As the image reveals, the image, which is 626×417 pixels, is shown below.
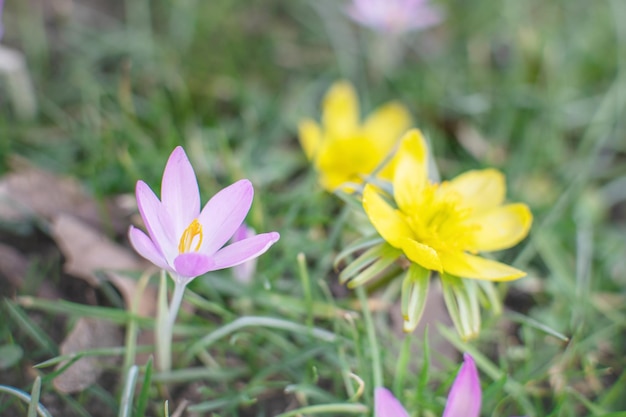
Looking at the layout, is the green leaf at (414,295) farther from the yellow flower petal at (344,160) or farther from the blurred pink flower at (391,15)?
the blurred pink flower at (391,15)

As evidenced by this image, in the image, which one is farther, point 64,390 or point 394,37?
point 394,37

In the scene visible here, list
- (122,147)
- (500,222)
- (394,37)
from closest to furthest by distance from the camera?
(500,222) → (122,147) → (394,37)

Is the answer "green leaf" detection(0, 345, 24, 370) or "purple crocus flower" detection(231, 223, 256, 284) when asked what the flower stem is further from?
"green leaf" detection(0, 345, 24, 370)

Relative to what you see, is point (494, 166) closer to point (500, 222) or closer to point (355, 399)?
point (500, 222)

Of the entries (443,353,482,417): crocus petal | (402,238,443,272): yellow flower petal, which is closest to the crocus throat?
(402,238,443,272): yellow flower petal

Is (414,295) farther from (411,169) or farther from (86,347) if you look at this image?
(86,347)

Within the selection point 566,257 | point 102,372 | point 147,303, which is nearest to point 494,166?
point 566,257

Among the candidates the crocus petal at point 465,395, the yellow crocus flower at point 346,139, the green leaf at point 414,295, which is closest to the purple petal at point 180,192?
the green leaf at point 414,295
